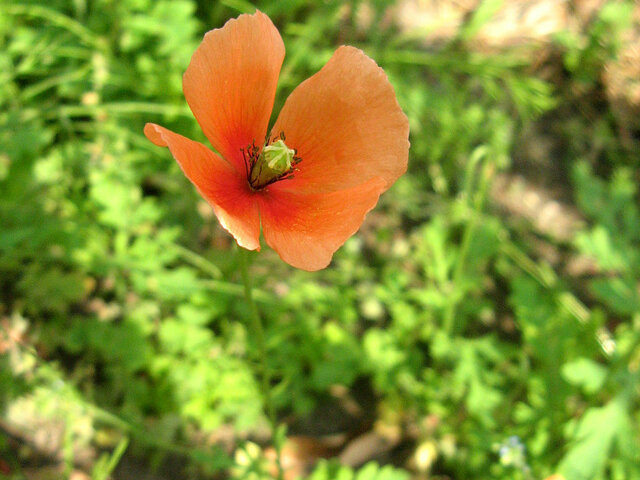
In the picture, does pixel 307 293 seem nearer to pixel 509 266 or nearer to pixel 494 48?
pixel 509 266

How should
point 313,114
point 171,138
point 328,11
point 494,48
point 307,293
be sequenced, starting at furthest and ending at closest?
point 494,48 → point 328,11 → point 307,293 → point 313,114 → point 171,138

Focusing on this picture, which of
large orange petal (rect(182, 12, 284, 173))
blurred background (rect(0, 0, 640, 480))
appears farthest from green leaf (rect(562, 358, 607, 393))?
large orange petal (rect(182, 12, 284, 173))

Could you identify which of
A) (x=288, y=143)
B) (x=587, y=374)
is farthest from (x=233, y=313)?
(x=587, y=374)

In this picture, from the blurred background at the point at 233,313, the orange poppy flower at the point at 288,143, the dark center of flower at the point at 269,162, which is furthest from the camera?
the blurred background at the point at 233,313

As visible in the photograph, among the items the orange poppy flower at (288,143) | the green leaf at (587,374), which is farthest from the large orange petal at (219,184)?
the green leaf at (587,374)

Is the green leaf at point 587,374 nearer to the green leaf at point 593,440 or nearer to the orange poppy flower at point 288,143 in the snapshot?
the green leaf at point 593,440

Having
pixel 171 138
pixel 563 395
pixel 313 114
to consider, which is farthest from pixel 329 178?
pixel 563 395
